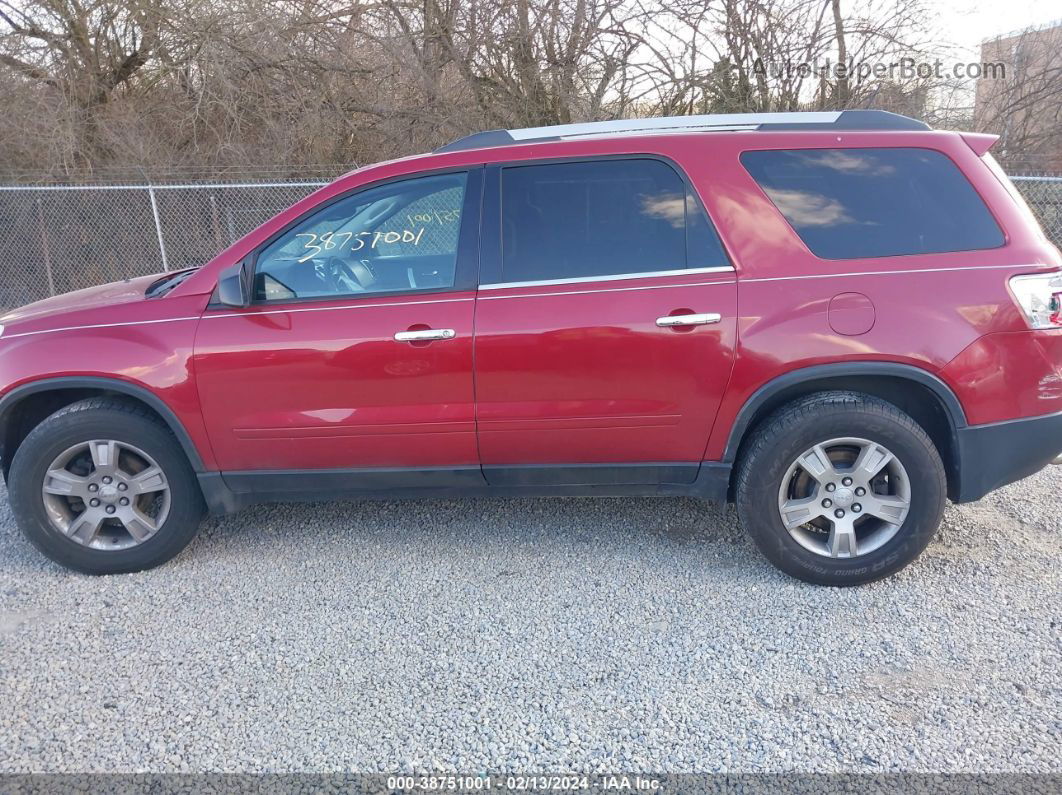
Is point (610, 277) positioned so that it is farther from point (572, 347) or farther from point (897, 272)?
point (897, 272)

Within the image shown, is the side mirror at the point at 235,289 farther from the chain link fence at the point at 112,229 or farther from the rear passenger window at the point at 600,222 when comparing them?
the chain link fence at the point at 112,229

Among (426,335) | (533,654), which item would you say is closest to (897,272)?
(426,335)

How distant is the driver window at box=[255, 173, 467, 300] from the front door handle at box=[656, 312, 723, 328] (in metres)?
0.96

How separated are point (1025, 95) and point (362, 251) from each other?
40.4ft

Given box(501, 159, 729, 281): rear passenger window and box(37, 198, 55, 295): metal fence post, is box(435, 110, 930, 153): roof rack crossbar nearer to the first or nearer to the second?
box(501, 159, 729, 281): rear passenger window

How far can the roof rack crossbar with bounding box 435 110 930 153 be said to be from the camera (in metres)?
3.51

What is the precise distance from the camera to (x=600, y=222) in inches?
136

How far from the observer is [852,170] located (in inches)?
134

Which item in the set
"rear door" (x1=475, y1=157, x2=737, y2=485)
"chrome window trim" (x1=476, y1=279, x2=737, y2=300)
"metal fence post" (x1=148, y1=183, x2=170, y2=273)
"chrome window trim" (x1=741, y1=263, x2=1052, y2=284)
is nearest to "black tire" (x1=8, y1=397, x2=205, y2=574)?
"rear door" (x1=475, y1=157, x2=737, y2=485)

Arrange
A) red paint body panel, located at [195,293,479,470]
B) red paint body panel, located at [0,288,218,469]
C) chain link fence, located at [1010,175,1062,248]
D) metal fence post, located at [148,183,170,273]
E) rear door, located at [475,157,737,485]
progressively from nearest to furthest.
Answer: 1. rear door, located at [475,157,737,485]
2. red paint body panel, located at [195,293,479,470]
3. red paint body panel, located at [0,288,218,469]
4. chain link fence, located at [1010,175,1062,248]
5. metal fence post, located at [148,183,170,273]

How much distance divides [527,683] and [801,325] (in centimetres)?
179

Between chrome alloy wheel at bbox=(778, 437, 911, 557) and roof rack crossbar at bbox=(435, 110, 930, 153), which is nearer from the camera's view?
chrome alloy wheel at bbox=(778, 437, 911, 557)

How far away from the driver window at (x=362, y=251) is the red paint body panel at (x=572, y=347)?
8 cm

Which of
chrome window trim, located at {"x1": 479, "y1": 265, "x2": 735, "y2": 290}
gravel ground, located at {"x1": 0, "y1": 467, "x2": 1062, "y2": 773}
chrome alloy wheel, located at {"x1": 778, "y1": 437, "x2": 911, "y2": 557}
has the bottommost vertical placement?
gravel ground, located at {"x1": 0, "y1": 467, "x2": 1062, "y2": 773}
